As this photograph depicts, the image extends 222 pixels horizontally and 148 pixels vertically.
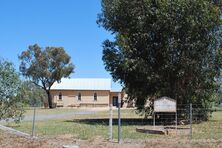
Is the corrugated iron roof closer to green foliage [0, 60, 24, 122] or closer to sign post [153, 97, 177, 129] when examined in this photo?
green foliage [0, 60, 24, 122]

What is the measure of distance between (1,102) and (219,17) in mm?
14078

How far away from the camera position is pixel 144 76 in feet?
98.0

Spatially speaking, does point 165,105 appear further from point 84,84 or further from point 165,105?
point 84,84

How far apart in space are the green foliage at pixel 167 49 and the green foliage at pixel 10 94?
6452mm

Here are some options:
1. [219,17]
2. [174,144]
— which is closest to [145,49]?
[219,17]

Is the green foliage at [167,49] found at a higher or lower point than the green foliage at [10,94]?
higher

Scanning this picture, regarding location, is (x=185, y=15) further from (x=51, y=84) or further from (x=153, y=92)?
(x=51, y=84)

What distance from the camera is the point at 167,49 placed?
95.7 feet

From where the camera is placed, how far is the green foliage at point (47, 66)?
271 ft

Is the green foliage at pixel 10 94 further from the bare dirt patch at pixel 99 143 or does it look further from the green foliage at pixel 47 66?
the green foliage at pixel 47 66

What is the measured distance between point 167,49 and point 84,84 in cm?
5752

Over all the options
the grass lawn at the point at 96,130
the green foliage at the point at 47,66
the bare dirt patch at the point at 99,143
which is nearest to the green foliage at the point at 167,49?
the grass lawn at the point at 96,130

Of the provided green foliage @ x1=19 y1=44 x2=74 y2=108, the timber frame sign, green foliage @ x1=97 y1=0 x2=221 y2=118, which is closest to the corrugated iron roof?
green foliage @ x1=19 y1=44 x2=74 y2=108

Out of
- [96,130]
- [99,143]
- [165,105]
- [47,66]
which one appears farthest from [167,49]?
[47,66]
